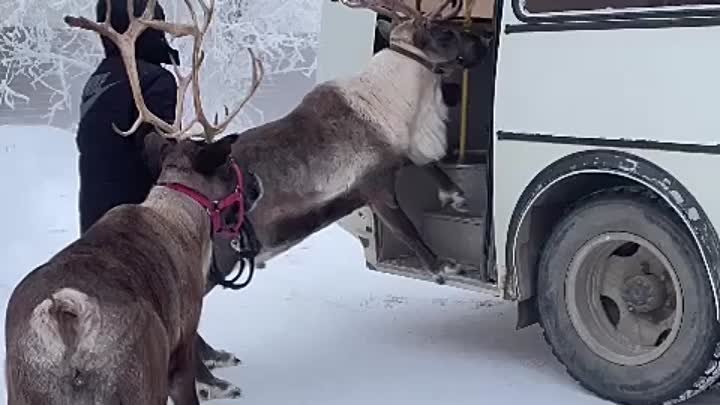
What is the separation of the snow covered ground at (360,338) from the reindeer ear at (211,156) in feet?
4.79

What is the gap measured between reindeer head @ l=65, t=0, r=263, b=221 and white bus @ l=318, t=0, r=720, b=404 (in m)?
1.42

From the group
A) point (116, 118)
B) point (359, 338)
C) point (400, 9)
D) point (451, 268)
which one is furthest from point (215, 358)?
point (400, 9)

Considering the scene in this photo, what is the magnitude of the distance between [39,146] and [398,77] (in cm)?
1113

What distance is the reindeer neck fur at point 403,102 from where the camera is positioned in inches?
272

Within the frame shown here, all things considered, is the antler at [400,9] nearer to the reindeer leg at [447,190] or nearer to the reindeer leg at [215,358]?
the reindeer leg at [447,190]

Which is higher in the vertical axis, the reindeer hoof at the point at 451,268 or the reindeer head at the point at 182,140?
the reindeer head at the point at 182,140

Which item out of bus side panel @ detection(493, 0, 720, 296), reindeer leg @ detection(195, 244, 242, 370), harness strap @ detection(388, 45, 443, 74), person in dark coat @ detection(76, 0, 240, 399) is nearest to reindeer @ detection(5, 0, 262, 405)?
person in dark coat @ detection(76, 0, 240, 399)

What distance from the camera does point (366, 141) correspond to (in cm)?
677

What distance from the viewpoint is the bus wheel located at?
5.31 m

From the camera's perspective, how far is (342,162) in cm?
668

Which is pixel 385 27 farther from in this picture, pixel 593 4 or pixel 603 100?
pixel 603 100

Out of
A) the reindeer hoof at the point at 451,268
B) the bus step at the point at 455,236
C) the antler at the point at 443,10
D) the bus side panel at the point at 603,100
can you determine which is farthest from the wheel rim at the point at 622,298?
the antler at the point at 443,10

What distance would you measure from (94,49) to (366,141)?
53.5 feet

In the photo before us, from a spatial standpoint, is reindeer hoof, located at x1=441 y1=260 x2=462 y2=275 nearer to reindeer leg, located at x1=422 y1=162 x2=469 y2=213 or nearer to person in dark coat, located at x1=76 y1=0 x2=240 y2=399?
reindeer leg, located at x1=422 y1=162 x2=469 y2=213
